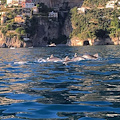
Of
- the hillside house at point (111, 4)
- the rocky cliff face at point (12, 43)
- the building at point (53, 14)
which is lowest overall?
the rocky cliff face at point (12, 43)

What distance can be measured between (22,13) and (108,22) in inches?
1733

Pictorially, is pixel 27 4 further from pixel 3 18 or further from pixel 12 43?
pixel 12 43

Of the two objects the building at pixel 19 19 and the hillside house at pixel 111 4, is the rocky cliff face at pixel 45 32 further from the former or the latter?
the hillside house at pixel 111 4

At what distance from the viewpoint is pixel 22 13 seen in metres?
152

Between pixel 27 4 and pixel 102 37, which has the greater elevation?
pixel 27 4

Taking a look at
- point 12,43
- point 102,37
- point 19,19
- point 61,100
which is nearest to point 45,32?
point 19,19

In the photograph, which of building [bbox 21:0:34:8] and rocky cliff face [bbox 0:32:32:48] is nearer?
rocky cliff face [bbox 0:32:32:48]

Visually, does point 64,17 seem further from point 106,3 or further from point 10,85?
point 10,85

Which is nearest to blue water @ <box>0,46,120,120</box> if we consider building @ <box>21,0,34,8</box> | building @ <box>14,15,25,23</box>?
building @ <box>14,15,25,23</box>

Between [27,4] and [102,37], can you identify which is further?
[27,4]

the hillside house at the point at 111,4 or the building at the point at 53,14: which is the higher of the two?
the hillside house at the point at 111,4

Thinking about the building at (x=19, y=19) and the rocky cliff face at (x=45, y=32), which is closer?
the building at (x=19, y=19)

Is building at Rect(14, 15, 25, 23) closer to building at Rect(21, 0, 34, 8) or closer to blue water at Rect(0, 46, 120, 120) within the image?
building at Rect(21, 0, 34, 8)

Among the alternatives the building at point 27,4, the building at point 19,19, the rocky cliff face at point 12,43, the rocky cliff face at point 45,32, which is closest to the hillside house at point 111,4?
the rocky cliff face at point 45,32
